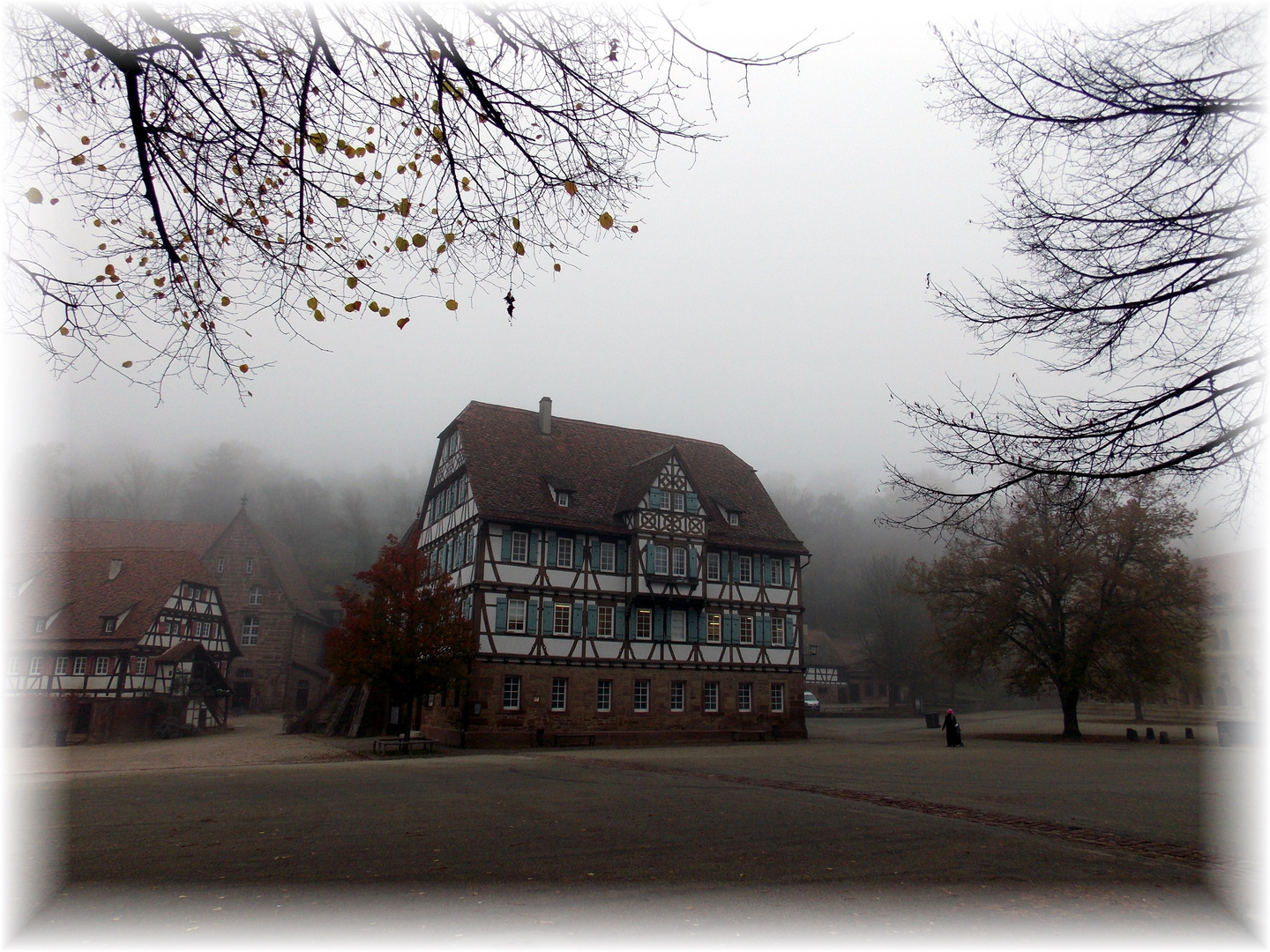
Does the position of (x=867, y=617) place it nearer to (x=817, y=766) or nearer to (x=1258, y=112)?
(x=817, y=766)

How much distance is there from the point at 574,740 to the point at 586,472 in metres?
11.4

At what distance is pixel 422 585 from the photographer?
29875 millimetres

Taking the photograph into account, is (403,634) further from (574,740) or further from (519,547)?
(574,740)

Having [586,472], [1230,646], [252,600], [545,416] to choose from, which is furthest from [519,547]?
[1230,646]

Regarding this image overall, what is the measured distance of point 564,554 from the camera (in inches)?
1304

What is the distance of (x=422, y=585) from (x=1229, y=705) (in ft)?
180

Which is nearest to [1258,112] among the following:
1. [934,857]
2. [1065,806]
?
[934,857]

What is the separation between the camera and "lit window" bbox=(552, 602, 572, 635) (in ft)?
106

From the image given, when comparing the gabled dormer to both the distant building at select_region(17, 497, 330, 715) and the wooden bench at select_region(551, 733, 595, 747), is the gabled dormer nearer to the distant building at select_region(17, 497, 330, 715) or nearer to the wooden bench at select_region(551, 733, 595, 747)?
the wooden bench at select_region(551, 733, 595, 747)

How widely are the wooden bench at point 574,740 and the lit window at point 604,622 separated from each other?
3.92m

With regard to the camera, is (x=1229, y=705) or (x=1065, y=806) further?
(x=1229, y=705)

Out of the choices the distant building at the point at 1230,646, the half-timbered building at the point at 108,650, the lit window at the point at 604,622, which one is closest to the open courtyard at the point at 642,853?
the lit window at the point at 604,622

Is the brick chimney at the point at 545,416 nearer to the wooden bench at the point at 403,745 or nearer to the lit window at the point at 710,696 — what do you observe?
the lit window at the point at 710,696

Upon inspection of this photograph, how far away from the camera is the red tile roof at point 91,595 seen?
35.5 m
